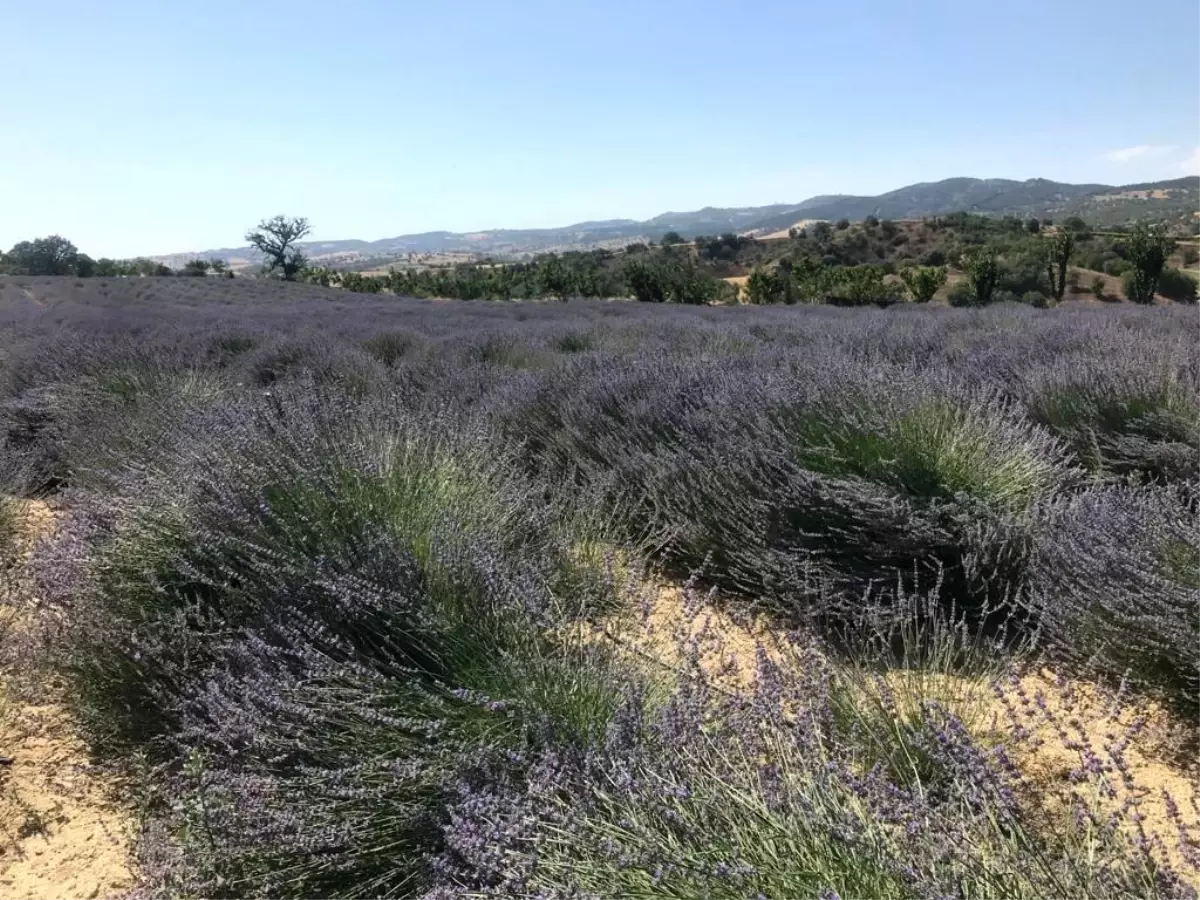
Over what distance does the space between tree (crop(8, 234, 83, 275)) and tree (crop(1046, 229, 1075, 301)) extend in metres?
54.4

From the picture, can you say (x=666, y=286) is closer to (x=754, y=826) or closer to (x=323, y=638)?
(x=323, y=638)

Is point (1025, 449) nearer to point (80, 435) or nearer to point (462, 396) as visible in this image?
point (462, 396)

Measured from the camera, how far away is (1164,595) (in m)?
2.22

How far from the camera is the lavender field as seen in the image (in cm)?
146

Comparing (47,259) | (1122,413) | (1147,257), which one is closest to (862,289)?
(1147,257)

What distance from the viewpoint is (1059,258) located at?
30.2 metres

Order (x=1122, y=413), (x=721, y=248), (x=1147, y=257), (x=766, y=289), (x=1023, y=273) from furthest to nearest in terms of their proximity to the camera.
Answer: (x=721, y=248) → (x=1023, y=273) → (x=766, y=289) → (x=1147, y=257) → (x=1122, y=413)

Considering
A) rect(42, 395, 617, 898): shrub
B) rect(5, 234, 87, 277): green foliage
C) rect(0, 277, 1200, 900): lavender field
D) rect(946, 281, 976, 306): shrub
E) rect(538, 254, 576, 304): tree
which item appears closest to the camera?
rect(0, 277, 1200, 900): lavender field

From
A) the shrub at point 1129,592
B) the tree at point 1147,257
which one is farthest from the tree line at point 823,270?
the shrub at point 1129,592

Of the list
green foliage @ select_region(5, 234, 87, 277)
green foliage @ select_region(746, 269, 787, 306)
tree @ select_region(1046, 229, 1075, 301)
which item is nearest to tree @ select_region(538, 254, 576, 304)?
green foliage @ select_region(746, 269, 787, 306)

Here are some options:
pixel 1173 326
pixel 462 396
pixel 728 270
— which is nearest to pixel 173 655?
pixel 462 396

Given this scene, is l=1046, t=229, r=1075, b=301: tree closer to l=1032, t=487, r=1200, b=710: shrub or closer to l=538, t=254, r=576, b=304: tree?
l=538, t=254, r=576, b=304: tree

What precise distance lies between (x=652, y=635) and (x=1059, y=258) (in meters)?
33.7

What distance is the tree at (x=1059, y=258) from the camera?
95.3ft
